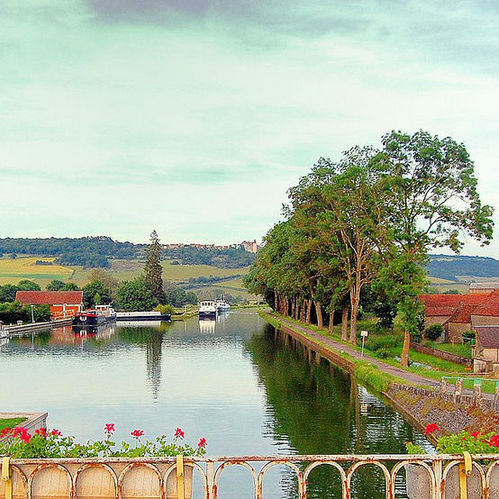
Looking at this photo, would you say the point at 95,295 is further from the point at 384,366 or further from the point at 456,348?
the point at 384,366

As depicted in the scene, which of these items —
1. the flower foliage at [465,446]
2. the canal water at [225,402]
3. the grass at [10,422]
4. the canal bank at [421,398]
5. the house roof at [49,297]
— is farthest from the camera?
the house roof at [49,297]

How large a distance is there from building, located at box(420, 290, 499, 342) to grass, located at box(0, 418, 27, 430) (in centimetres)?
3033

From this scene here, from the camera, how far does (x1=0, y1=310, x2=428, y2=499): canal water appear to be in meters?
21.8

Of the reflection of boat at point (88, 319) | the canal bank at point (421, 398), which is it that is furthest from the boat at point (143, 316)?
the canal bank at point (421, 398)

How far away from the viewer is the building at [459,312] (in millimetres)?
49562

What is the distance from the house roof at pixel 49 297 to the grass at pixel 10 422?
88140mm

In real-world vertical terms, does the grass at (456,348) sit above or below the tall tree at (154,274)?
below

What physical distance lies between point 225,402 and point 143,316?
76313mm

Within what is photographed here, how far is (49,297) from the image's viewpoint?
4178 inches

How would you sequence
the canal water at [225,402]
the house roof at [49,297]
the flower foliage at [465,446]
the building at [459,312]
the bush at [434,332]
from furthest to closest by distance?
1. the house roof at [49,297]
2. the bush at [434,332]
3. the building at [459,312]
4. the canal water at [225,402]
5. the flower foliage at [465,446]

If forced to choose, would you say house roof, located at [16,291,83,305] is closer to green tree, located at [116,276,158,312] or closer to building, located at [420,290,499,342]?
green tree, located at [116,276,158,312]

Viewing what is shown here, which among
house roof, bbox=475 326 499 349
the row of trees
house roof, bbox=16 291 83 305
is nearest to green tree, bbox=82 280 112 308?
house roof, bbox=16 291 83 305

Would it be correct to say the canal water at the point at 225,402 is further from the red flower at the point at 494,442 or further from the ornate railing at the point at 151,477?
the ornate railing at the point at 151,477

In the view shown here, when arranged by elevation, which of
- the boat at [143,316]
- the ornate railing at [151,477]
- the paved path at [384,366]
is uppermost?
the ornate railing at [151,477]
